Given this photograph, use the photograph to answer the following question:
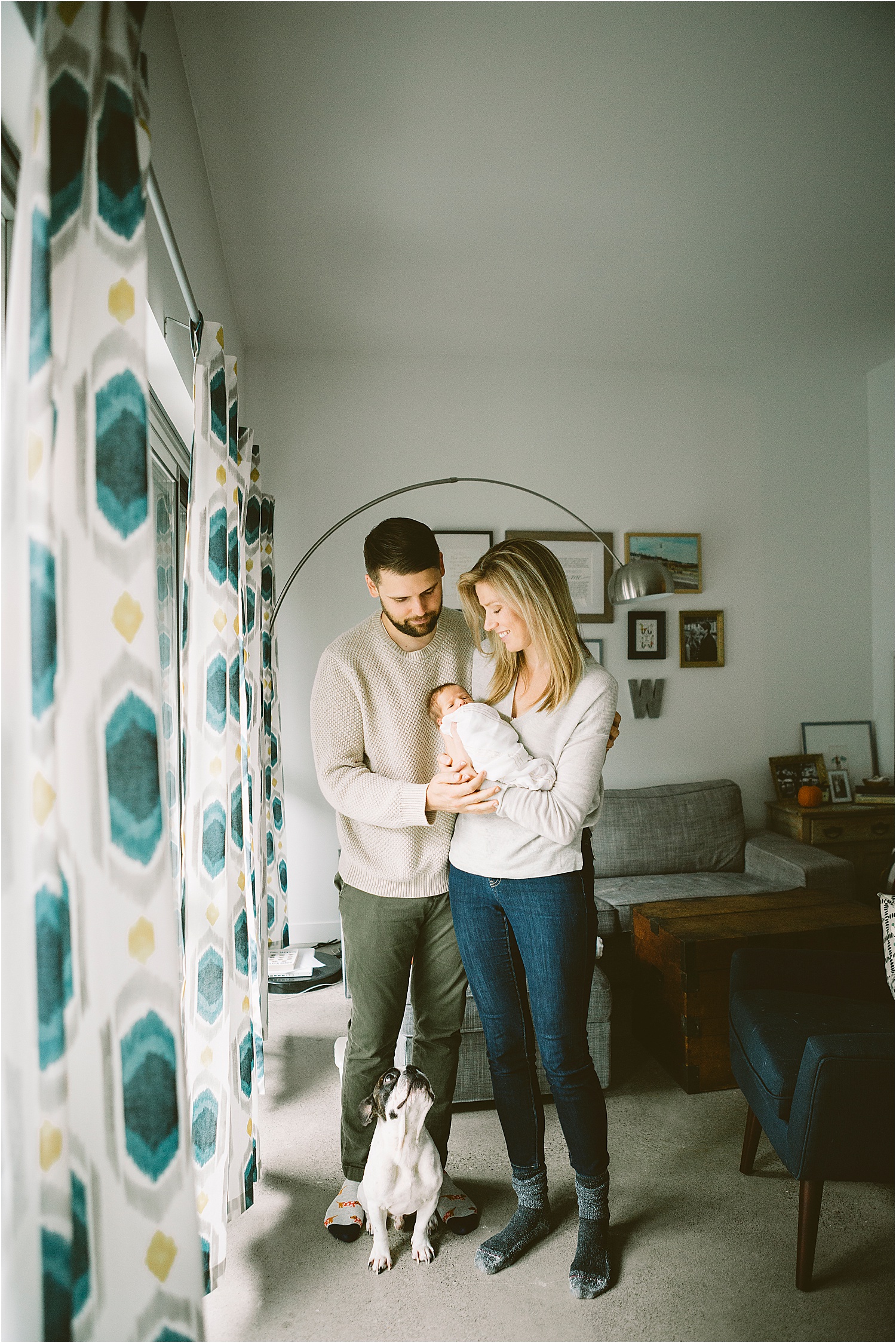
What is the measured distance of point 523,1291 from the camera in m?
1.63

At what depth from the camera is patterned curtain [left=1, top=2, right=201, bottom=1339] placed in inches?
32.0

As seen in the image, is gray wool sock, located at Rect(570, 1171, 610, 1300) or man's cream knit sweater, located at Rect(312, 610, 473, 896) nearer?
gray wool sock, located at Rect(570, 1171, 610, 1300)

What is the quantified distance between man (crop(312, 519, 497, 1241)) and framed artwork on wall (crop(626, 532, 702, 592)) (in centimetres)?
248

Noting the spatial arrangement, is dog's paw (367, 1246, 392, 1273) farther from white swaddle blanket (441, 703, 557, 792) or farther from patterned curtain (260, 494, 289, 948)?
patterned curtain (260, 494, 289, 948)

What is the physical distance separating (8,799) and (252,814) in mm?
Result: 1588

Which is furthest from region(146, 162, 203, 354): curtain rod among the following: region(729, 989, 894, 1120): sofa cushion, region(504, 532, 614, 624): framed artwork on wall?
region(504, 532, 614, 624): framed artwork on wall

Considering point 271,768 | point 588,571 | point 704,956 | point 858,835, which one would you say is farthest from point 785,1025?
point 588,571

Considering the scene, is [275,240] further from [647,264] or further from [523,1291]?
[523,1291]

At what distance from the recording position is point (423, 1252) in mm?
1721

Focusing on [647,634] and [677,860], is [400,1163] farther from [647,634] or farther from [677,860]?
[647,634]

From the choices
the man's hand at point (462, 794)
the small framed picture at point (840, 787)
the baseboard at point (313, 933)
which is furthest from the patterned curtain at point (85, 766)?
the small framed picture at point (840, 787)

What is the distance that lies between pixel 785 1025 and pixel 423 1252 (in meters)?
1.01

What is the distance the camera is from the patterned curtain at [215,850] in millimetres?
1558

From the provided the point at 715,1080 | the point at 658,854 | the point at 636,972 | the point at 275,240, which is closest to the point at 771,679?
the point at 658,854
